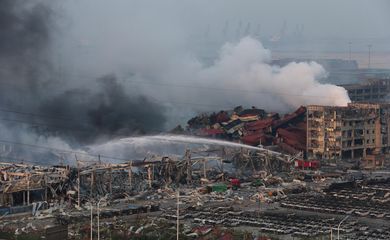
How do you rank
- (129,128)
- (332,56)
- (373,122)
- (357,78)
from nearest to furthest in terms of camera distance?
1. (373,122)
2. (129,128)
3. (357,78)
4. (332,56)

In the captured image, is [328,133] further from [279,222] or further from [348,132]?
[279,222]

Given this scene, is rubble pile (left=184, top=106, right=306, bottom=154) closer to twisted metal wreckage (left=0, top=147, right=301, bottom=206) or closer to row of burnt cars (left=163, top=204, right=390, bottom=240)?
twisted metal wreckage (left=0, top=147, right=301, bottom=206)

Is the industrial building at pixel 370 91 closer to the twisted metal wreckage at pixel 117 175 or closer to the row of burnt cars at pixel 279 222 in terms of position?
the twisted metal wreckage at pixel 117 175

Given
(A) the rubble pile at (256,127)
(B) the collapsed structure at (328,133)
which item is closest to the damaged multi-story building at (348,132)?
(B) the collapsed structure at (328,133)

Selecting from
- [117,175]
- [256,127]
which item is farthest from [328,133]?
[117,175]

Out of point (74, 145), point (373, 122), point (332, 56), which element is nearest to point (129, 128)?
point (74, 145)

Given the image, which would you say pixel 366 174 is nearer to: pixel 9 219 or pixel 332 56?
pixel 9 219
